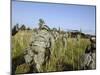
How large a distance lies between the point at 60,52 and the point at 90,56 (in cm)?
35

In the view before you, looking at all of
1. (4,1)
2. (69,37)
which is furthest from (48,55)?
(4,1)

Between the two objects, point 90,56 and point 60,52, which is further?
point 90,56

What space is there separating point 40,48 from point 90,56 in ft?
1.86

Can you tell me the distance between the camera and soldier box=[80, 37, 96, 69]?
2.29 meters

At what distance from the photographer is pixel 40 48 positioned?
6.97ft

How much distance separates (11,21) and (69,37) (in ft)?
2.02

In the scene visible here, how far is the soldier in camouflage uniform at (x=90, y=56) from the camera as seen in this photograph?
2.29m

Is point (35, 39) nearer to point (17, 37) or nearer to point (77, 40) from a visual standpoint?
point (17, 37)

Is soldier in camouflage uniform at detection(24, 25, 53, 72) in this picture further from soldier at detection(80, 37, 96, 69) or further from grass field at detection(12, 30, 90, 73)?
soldier at detection(80, 37, 96, 69)

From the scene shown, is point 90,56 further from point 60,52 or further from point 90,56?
point 60,52

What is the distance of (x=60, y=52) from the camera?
2.19 metres

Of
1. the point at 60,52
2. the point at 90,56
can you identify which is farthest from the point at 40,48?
the point at 90,56

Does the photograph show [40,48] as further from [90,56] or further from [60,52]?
[90,56]

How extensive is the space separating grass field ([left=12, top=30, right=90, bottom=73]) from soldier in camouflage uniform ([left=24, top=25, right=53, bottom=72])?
0.05 metres
